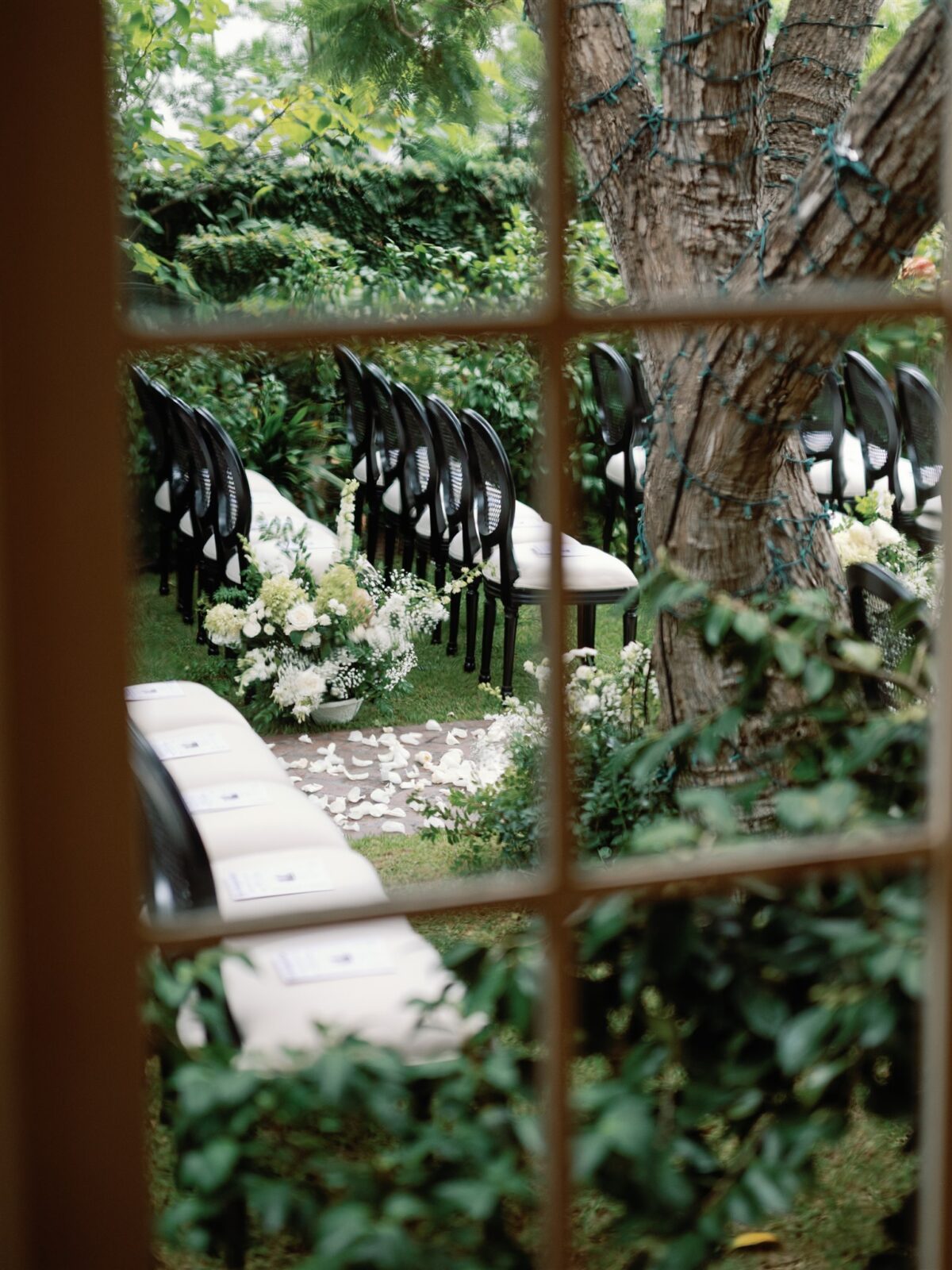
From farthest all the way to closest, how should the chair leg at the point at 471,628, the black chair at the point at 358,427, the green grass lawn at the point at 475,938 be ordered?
the black chair at the point at 358,427 < the chair leg at the point at 471,628 < the green grass lawn at the point at 475,938

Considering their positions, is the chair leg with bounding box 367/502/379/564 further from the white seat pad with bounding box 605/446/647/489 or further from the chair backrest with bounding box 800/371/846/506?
the chair backrest with bounding box 800/371/846/506

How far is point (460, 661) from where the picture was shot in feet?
14.0

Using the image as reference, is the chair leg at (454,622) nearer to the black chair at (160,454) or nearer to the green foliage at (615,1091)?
the black chair at (160,454)

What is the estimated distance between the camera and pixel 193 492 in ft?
13.6

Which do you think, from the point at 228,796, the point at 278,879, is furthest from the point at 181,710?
the point at 278,879

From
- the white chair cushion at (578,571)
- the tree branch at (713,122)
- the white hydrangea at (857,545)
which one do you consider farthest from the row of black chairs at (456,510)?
the tree branch at (713,122)

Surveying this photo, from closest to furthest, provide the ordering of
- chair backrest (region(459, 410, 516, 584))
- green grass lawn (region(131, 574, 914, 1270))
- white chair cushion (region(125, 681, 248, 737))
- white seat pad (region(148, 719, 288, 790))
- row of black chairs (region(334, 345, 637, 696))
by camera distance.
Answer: green grass lawn (region(131, 574, 914, 1270)) → white seat pad (region(148, 719, 288, 790)) → white chair cushion (region(125, 681, 248, 737)) → chair backrest (region(459, 410, 516, 584)) → row of black chairs (region(334, 345, 637, 696))

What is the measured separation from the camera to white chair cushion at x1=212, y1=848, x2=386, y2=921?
1.55 meters

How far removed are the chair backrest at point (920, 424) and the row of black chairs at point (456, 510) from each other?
870mm

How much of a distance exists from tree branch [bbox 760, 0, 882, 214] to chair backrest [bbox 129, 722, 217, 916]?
1.61m

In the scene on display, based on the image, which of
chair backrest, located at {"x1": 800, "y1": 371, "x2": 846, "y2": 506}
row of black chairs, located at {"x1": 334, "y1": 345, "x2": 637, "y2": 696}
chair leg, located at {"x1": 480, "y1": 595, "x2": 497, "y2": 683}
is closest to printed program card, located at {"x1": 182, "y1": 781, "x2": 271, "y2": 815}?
row of black chairs, located at {"x1": 334, "y1": 345, "x2": 637, "y2": 696}

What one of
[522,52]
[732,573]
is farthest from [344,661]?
[522,52]

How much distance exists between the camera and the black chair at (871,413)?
3947 mm

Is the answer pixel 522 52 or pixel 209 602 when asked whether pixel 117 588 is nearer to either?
pixel 209 602
